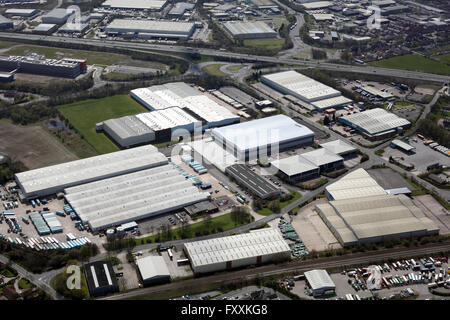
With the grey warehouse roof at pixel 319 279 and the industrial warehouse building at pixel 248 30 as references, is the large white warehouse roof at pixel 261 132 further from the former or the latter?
the industrial warehouse building at pixel 248 30

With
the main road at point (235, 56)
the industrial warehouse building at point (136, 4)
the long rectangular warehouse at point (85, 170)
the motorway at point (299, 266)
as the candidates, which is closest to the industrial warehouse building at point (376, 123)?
the main road at point (235, 56)

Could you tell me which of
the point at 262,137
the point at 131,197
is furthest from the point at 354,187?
the point at 131,197

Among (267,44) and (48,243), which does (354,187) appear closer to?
(48,243)

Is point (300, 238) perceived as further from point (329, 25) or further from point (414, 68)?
point (329, 25)

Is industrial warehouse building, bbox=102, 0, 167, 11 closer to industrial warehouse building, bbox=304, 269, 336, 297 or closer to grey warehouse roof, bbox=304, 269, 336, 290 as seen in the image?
grey warehouse roof, bbox=304, 269, 336, 290

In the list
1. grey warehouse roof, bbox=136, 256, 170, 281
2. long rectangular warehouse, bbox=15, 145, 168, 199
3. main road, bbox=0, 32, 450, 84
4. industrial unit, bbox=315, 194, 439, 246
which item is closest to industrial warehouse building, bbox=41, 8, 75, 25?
main road, bbox=0, 32, 450, 84

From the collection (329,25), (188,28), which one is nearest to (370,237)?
(188,28)
